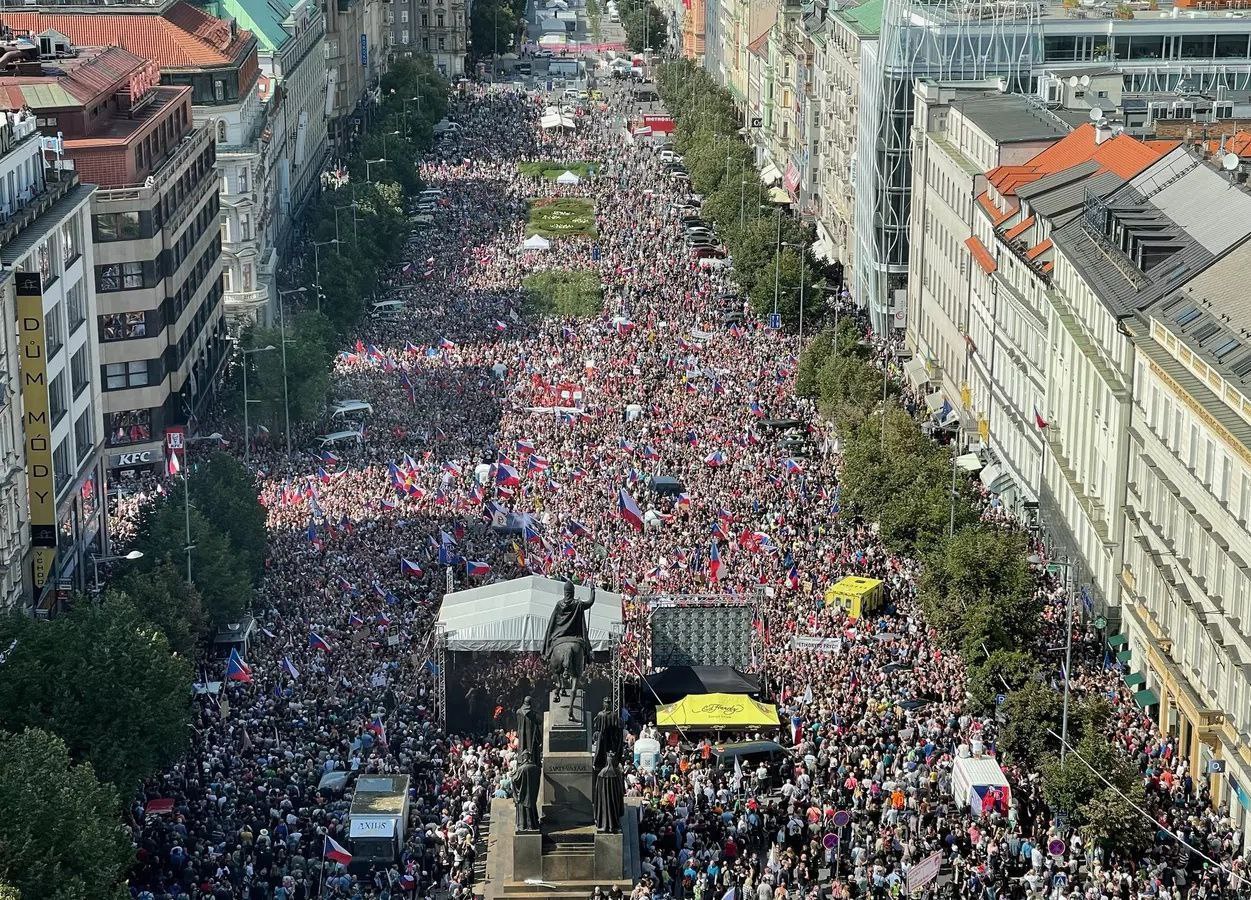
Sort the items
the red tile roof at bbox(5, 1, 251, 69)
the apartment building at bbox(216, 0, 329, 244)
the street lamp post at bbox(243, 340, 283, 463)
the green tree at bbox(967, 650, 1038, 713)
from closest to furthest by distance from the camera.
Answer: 1. the green tree at bbox(967, 650, 1038, 713)
2. the street lamp post at bbox(243, 340, 283, 463)
3. the red tile roof at bbox(5, 1, 251, 69)
4. the apartment building at bbox(216, 0, 329, 244)

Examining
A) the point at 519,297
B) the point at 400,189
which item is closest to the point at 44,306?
the point at 519,297

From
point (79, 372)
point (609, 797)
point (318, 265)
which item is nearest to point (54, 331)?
point (79, 372)

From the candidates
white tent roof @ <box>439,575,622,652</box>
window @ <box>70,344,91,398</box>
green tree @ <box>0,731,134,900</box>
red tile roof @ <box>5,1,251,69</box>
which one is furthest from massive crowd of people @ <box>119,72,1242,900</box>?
red tile roof @ <box>5,1,251,69</box>

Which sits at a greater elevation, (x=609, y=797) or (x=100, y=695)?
(x=609, y=797)

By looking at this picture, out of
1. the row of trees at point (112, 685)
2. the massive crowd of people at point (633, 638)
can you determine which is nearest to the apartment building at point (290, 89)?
the massive crowd of people at point (633, 638)

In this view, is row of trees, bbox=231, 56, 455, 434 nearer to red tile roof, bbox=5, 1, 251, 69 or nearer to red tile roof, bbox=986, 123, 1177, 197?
red tile roof, bbox=5, 1, 251, 69

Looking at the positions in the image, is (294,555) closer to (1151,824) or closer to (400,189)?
(1151,824)

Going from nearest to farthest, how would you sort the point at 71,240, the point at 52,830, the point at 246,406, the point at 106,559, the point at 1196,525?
1. the point at 52,830
2. the point at 1196,525
3. the point at 106,559
4. the point at 71,240
5. the point at 246,406

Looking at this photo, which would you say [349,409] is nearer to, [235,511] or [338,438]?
[338,438]
